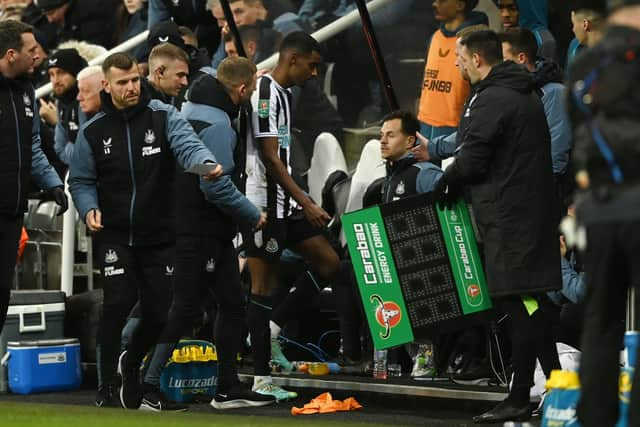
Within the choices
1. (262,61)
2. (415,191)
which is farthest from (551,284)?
(262,61)

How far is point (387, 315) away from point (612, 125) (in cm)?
410

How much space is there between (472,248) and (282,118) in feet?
5.57

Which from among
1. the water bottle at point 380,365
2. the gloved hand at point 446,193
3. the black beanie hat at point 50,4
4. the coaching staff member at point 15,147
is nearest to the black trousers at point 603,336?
the gloved hand at point 446,193

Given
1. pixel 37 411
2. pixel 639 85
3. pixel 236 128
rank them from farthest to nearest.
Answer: pixel 236 128, pixel 37 411, pixel 639 85

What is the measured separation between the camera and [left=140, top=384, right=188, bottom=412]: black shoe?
850cm

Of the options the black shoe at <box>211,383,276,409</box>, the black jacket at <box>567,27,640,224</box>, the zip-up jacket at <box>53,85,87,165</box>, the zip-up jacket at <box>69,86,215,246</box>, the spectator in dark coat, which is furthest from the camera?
the spectator in dark coat

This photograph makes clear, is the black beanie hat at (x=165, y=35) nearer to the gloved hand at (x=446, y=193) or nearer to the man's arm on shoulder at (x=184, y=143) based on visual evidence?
the man's arm on shoulder at (x=184, y=143)

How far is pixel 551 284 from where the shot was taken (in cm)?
750

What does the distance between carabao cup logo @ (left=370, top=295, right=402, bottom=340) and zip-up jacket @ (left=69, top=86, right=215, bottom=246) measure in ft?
4.36

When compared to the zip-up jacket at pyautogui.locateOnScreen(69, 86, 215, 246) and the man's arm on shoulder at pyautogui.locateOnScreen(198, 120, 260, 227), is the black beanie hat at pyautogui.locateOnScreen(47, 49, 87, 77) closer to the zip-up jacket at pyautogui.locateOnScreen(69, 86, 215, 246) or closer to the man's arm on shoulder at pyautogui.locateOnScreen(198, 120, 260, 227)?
the zip-up jacket at pyautogui.locateOnScreen(69, 86, 215, 246)

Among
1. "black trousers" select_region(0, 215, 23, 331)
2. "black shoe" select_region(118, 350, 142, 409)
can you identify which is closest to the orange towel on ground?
"black shoe" select_region(118, 350, 142, 409)

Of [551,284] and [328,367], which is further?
[328,367]

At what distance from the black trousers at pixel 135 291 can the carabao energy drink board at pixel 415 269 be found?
1.15 meters

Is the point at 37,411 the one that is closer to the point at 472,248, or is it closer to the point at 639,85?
the point at 472,248
